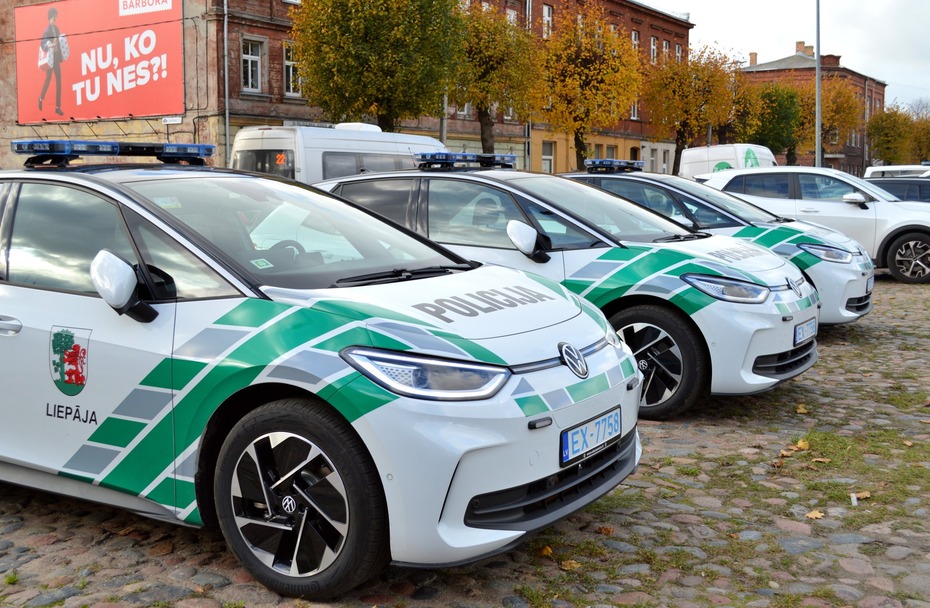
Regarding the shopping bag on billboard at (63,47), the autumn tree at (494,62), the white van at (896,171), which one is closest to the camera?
the white van at (896,171)

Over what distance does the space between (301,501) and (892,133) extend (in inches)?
3194

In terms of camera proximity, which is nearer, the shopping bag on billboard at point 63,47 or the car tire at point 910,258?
the car tire at point 910,258

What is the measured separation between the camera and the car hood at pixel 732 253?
Result: 20.6 feet

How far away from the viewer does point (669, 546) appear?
4031mm

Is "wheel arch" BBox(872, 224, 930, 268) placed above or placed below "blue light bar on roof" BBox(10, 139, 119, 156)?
below

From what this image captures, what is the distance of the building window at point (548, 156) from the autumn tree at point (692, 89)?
5120 millimetres

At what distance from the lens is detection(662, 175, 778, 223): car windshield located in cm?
959

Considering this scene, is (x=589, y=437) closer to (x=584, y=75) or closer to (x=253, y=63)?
(x=253, y=63)

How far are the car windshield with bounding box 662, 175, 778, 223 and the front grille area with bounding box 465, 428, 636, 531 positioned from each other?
6219mm

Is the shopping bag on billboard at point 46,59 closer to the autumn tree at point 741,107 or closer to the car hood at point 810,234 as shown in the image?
the autumn tree at point 741,107

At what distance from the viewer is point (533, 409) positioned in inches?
129

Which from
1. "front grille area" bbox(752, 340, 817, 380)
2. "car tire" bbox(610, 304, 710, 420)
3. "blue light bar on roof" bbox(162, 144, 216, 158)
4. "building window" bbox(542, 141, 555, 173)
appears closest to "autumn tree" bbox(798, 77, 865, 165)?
"building window" bbox(542, 141, 555, 173)

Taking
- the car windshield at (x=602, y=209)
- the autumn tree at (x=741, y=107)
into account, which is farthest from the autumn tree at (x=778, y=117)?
the car windshield at (x=602, y=209)

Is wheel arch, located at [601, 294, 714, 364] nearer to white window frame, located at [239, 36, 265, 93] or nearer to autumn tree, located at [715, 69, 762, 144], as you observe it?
white window frame, located at [239, 36, 265, 93]
